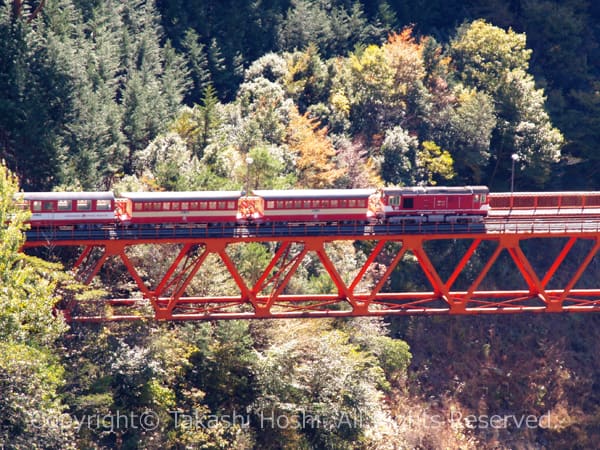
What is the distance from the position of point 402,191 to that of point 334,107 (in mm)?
32145

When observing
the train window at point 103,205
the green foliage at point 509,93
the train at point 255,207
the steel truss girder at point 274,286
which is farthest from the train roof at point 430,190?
the green foliage at point 509,93

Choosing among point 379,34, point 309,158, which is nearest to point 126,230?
point 309,158

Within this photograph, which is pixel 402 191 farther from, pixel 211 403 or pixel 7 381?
pixel 7 381

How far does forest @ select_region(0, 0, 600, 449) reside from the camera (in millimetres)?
70250

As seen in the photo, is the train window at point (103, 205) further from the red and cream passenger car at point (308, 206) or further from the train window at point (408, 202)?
the train window at point (408, 202)

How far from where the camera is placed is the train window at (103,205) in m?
69.8

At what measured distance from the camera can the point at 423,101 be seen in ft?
349

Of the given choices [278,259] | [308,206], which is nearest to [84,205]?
[278,259]

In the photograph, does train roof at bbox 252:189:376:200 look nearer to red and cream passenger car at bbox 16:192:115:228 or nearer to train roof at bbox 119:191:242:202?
train roof at bbox 119:191:242:202

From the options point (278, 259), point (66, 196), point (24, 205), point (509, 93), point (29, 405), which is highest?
point (509, 93)

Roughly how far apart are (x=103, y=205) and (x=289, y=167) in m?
26.9

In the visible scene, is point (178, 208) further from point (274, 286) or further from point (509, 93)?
point (509, 93)

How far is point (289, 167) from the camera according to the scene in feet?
309

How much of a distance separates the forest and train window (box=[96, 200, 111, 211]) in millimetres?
4536
